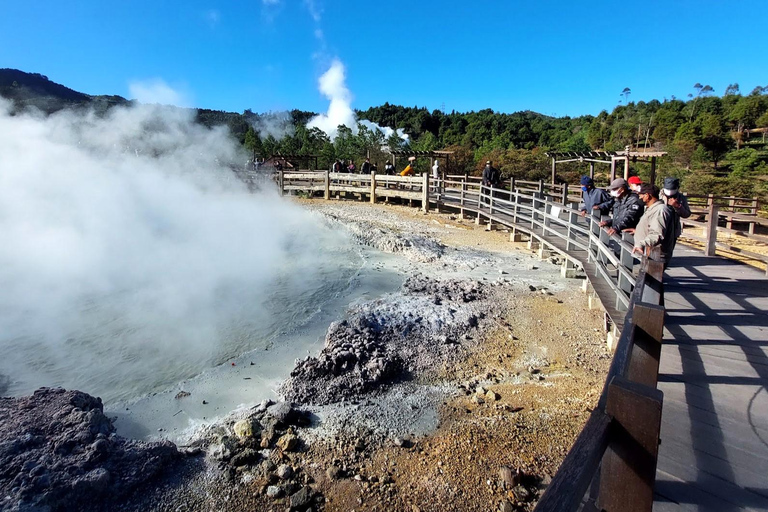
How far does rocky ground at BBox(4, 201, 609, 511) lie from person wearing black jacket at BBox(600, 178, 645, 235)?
5.27 ft

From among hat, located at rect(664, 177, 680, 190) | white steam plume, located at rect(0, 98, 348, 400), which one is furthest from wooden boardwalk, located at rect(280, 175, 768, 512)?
white steam plume, located at rect(0, 98, 348, 400)

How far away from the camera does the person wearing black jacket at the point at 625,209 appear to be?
5797 mm

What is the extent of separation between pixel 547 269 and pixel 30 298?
32.0 ft

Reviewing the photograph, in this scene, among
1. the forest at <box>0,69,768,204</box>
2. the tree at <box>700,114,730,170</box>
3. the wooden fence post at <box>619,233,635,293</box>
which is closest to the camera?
→ the wooden fence post at <box>619,233,635,293</box>

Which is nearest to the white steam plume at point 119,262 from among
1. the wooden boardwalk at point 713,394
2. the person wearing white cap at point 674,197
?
the wooden boardwalk at point 713,394

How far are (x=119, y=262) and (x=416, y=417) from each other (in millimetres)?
7583

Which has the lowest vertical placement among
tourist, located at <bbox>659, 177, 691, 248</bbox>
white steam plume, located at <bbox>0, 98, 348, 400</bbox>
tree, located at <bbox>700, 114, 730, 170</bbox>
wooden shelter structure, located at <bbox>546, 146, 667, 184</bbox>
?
white steam plume, located at <bbox>0, 98, 348, 400</bbox>

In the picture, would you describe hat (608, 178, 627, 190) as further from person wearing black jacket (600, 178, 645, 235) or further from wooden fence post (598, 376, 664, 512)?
wooden fence post (598, 376, 664, 512)

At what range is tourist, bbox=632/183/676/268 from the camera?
4543 mm

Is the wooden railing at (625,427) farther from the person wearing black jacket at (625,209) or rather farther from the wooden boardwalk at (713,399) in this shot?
the person wearing black jacket at (625,209)

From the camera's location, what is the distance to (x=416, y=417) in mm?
4508

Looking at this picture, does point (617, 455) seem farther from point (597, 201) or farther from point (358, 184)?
point (358, 184)

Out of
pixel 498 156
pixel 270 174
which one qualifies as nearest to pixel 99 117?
pixel 270 174

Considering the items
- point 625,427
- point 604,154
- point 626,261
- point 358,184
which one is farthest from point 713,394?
point 358,184
